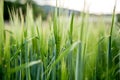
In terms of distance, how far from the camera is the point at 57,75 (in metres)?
0.92

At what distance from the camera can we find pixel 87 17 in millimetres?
828

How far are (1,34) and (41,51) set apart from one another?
127mm

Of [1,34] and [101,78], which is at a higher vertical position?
[1,34]

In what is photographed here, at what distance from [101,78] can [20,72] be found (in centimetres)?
26

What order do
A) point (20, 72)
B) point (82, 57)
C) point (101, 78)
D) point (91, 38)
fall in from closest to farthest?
point (82, 57)
point (20, 72)
point (101, 78)
point (91, 38)

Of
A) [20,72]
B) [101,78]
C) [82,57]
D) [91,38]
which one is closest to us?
[82,57]

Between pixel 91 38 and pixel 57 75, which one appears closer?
pixel 57 75

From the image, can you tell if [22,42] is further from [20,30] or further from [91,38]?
[91,38]

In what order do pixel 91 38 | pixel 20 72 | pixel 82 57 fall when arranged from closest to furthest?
pixel 82 57 → pixel 20 72 → pixel 91 38

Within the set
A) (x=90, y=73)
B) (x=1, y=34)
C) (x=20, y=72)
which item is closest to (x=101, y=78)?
(x=90, y=73)

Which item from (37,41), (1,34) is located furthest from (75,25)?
(1,34)

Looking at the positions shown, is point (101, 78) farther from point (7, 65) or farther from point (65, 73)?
point (7, 65)

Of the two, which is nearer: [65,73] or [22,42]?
[65,73]

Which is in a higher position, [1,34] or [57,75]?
[1,34]
